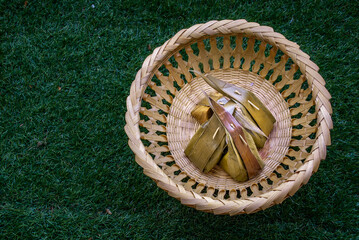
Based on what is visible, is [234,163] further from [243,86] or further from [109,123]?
[109,123]

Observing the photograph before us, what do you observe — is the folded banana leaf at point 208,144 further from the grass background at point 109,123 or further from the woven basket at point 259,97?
the grass background at point 109,123

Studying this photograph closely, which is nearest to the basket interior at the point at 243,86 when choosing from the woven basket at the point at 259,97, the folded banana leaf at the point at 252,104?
the woven basket at the point at 259,97

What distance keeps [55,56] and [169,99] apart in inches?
37.6

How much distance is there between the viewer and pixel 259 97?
5.62 ft

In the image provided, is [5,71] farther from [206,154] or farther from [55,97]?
[206,154]

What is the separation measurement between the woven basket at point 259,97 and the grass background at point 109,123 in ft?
1.16

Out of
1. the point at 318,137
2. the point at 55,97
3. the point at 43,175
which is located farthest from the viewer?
the point at 55,97

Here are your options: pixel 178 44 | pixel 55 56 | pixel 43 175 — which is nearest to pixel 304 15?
pixel 178 44

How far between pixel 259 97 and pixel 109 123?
94 cm

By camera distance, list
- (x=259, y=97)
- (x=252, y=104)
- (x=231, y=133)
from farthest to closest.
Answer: (x=259, y=97) < (x=252, y=104) < (x=231, y=133)

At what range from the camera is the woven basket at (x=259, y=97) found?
122cm

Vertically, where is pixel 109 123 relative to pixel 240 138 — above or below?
below

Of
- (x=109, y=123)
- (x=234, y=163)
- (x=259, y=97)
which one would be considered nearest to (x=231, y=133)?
(x=234, y=163)

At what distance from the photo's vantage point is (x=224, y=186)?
60.7 inches
